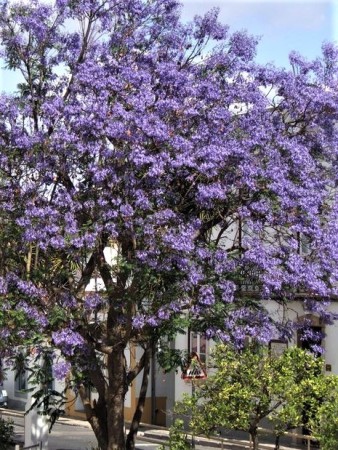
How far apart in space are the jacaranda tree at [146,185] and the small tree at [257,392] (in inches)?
43.5

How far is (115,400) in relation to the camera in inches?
495

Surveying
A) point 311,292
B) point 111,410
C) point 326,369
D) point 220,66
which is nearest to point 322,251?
point 311,292

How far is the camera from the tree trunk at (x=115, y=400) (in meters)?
12.5

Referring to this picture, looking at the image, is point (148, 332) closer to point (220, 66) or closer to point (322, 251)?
point (322, 251)

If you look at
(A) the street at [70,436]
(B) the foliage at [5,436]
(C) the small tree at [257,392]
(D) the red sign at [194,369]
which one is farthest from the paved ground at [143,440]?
(C) the small tree at [257,392]

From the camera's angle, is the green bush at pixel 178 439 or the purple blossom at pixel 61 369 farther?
the green bush at pixel 178 439

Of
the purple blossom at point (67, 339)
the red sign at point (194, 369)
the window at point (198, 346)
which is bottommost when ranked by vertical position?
the red sign at point (194, 369)

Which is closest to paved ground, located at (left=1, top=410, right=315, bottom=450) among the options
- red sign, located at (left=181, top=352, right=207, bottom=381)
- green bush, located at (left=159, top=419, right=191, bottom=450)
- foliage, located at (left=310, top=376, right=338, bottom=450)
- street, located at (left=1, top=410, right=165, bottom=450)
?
street, located at (left=1, top=410, right=165, bottom=450)

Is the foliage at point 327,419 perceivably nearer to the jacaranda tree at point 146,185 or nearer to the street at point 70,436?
the jacaranda tree at point 146,185

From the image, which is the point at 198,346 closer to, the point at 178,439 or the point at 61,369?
the point at 178,439

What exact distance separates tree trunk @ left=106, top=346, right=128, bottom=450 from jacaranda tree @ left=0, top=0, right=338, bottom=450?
22 millimetres

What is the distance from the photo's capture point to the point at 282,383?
9.95 metres

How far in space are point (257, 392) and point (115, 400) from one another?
3.22 metres

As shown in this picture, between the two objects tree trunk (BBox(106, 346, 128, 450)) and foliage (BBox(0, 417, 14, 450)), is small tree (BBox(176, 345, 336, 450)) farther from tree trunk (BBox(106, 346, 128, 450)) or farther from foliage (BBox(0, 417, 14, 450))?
foliage (BBox(0, 417, 14, 450))
